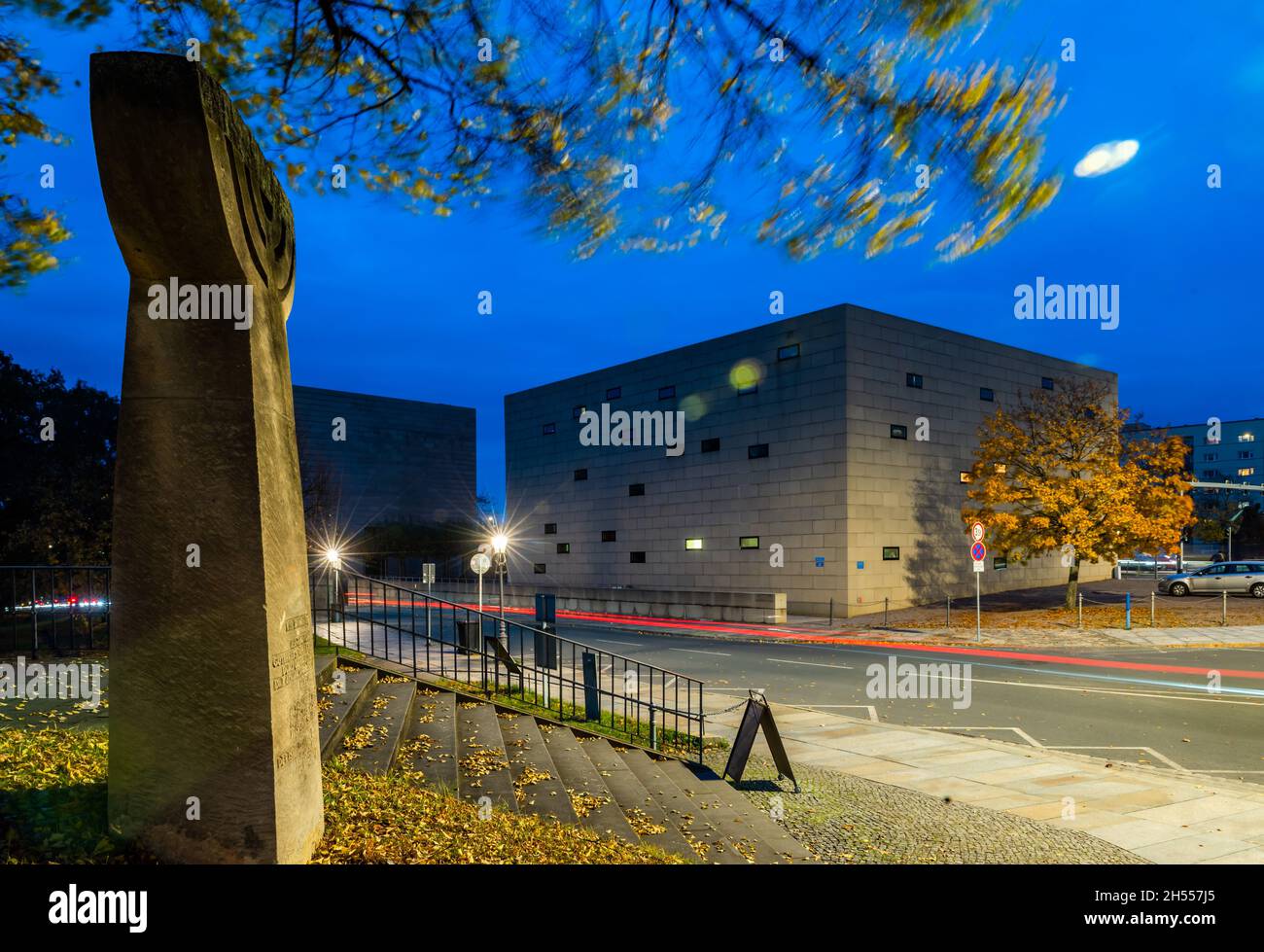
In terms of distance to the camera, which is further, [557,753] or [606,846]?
[557,753]

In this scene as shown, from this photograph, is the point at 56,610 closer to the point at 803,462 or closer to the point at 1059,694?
the point at 1059,694

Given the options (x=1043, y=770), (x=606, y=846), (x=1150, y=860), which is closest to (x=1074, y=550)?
(x=1043, y=770)

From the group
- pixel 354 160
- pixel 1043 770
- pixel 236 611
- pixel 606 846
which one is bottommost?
pixel 1043 770

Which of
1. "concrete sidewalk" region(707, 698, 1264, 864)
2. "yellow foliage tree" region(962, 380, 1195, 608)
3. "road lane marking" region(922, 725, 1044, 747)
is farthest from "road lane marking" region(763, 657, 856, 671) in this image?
"yellow foliage tree" region(962, 380, 1195, 608)

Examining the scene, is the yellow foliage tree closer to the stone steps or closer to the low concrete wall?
the low concrete wall

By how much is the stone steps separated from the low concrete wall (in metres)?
18.4

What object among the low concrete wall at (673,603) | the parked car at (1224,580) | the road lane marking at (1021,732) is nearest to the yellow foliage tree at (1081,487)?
the parked car at (1224,580)

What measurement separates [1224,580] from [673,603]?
76.1 feet

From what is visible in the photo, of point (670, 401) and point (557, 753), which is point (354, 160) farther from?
point (670, 401)

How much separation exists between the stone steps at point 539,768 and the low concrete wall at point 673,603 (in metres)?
18.4

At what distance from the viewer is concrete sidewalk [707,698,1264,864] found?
20.6 feet
